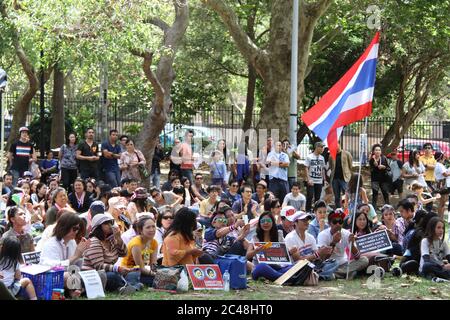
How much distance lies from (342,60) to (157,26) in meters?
9.55

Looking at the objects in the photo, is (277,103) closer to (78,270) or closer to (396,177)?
(396,177)

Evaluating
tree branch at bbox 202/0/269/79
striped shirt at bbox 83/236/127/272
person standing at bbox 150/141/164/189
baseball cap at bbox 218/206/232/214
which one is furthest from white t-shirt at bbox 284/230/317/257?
tree branch at bbox 202/0/269/79

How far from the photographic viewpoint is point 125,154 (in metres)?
18.5

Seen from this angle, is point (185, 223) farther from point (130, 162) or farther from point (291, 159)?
point (291, 159)

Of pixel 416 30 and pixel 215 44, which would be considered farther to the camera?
pixel 215 44

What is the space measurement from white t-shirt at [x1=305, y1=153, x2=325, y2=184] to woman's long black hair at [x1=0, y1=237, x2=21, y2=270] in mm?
10136

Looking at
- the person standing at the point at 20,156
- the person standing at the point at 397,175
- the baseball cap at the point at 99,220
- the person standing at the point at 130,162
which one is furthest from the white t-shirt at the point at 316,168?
the baseball cap at the point at 99,220

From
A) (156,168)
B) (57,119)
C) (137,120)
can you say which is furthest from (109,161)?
(137,120)

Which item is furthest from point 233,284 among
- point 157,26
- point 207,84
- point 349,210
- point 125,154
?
point 207,84

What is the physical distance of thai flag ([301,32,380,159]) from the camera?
12.1 metres

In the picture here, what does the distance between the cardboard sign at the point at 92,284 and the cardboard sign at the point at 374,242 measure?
12.7 ft

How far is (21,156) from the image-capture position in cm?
1847

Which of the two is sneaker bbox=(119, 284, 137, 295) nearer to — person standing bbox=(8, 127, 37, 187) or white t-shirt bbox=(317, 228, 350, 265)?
white t-shirt bbox=(317, 228, 350, 265)

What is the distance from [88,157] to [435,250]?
8547 mm
